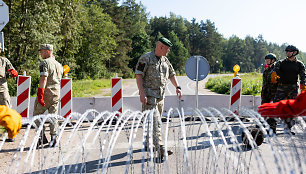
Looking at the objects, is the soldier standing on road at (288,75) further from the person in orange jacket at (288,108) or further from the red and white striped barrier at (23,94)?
the red and white striped barrier at (23,94)

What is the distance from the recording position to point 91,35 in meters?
41.0

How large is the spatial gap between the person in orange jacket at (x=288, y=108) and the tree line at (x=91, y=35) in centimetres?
1738

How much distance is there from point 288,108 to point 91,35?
40.9 m

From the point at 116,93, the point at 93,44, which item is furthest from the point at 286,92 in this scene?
the point at 93,44

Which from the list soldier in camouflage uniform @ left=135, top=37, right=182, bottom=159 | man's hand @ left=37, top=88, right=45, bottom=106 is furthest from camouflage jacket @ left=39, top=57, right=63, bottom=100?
soldier in camouflage uniform @ left=135, top=37, right=182, bottom=159

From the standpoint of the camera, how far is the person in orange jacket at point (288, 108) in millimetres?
2127

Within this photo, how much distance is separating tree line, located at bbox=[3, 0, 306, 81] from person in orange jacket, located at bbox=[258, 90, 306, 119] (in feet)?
57.0

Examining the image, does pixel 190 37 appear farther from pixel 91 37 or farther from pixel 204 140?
pixel 204 140

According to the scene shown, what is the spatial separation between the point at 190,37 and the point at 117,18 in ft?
167

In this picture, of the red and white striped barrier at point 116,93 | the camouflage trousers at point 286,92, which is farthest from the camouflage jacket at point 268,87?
the red and white striped barrier at point 116,93

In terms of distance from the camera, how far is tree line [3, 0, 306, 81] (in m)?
18.0

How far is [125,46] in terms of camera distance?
5584 cm

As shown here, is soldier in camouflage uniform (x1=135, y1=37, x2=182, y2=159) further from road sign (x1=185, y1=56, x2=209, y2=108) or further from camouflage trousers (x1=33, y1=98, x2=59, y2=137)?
road sign (x1=185, y1=56, x2=209, y2=108)

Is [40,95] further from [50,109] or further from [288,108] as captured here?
[288,108]
